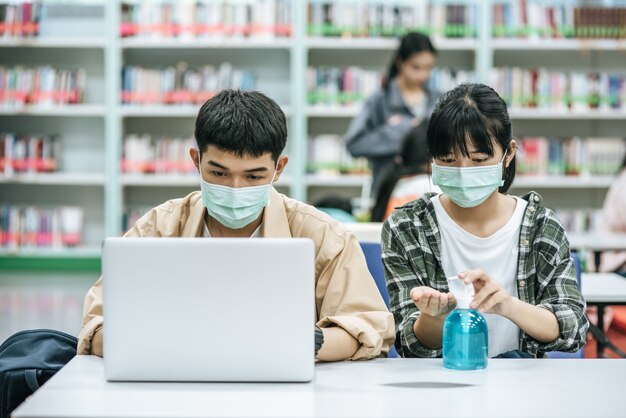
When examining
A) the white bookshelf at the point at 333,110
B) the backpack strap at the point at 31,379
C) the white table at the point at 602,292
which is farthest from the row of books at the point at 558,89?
the backpack strap at the point at 31,379

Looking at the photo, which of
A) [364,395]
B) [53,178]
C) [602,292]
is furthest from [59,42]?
[364,395]

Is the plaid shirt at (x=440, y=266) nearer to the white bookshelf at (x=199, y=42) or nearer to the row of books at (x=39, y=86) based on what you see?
the white bookshelf at (x=199, y=42)

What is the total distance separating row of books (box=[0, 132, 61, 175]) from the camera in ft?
21.2

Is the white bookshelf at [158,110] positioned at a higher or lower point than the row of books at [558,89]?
lower

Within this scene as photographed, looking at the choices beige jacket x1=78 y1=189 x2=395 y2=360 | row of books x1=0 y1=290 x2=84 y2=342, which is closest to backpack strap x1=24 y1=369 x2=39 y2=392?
beige jacket x1=78 y1=189 x2=395 y2=360

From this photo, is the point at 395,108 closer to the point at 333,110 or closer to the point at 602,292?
the point at 333,110

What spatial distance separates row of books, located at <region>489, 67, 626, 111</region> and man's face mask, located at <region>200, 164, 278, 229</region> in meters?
4.75

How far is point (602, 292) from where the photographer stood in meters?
2.50

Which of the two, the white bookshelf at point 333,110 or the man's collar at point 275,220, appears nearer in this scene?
the man's collar at point 275,220

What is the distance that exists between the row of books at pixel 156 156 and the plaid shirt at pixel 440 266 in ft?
15.2

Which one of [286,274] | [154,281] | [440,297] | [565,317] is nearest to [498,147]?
[565,317]

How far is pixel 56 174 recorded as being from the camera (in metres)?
6.49

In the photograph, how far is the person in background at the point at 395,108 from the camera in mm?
4684

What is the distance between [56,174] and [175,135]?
0.92 metres
